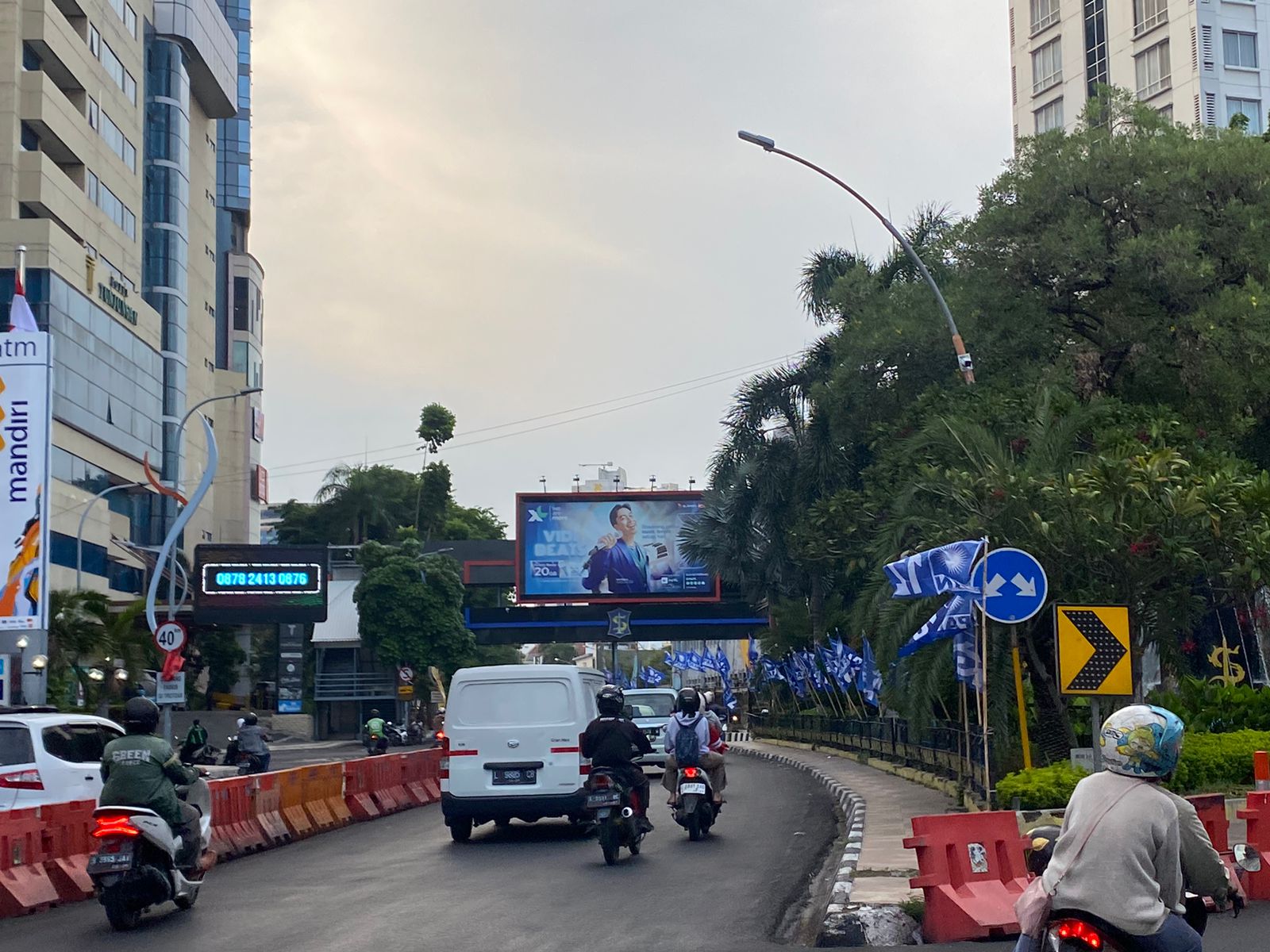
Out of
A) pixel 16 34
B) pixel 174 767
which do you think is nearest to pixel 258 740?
pixel 174 767

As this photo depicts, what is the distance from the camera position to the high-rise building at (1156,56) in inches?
2418

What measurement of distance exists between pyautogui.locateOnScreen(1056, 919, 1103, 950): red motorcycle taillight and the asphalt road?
501 cm

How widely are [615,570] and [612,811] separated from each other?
50.0 m

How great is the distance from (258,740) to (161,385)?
39461 mm

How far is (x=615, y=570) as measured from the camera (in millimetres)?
65312

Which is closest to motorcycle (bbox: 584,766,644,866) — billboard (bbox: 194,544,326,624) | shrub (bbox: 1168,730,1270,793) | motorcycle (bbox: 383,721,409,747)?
shrub (bbox: 1168,730,1270,793)

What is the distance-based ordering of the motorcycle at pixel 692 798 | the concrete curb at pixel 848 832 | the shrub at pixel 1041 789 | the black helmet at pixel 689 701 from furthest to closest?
1. the motorcycle at pixel 692 798
2. the black helmet at pixel 689 701
3. the shrub at pixel 1041 789
4. the concrete curb at pixel 848 832

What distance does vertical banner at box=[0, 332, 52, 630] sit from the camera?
2955 centimetres

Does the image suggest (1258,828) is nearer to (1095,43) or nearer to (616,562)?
(616,562)

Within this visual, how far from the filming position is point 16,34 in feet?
178

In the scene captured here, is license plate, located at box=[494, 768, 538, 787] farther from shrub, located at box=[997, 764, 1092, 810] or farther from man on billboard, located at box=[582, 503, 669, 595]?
man on billboard, located at box=[582, 503, 669, 595]

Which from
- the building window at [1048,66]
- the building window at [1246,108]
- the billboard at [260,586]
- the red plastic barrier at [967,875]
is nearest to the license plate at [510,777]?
the red plastic barrier at [967,875]

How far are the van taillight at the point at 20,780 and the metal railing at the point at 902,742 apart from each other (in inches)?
413

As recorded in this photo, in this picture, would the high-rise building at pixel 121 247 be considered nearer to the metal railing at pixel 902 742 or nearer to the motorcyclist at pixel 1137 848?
the metal railing at pixel 902 742
